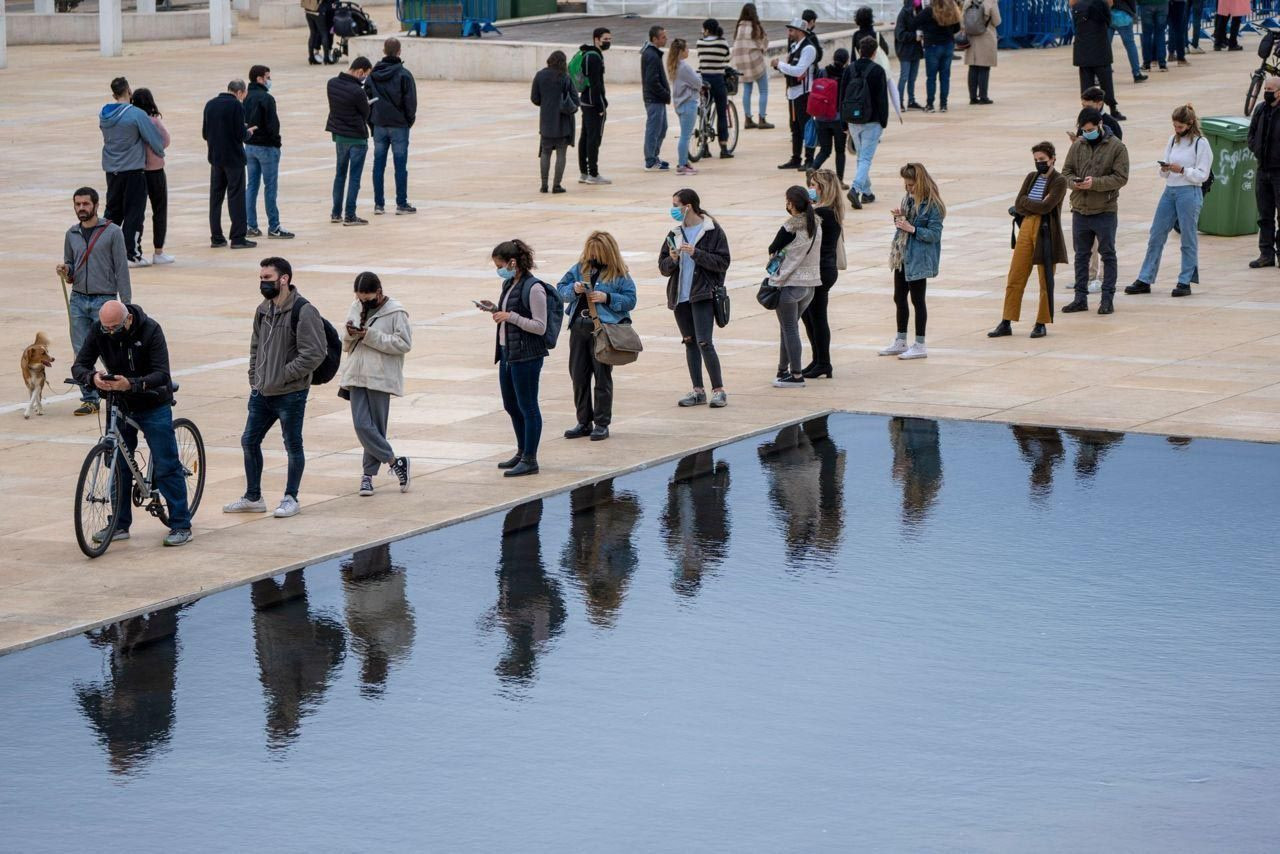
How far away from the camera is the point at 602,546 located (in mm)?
11469

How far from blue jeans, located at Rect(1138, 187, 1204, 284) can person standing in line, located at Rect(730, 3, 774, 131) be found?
1175cm

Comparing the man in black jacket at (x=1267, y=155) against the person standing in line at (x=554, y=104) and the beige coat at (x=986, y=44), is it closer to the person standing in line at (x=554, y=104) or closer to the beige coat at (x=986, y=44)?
the person standing in line at (x=554, y=104)

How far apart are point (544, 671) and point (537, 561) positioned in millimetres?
1927

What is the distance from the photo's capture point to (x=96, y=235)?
14.6m

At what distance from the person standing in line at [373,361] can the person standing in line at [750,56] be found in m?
17.8

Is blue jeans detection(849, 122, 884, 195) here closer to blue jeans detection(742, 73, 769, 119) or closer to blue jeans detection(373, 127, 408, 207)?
blue jeans detection(373, 127, 408, 207)

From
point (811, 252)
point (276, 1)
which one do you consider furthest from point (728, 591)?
point (276, 1)

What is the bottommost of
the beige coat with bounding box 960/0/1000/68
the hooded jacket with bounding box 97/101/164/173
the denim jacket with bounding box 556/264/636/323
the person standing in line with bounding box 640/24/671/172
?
the denim jacket with bounding box 556/264/636/323

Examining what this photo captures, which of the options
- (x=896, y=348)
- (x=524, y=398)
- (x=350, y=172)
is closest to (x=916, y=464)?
(x=524, y=398)

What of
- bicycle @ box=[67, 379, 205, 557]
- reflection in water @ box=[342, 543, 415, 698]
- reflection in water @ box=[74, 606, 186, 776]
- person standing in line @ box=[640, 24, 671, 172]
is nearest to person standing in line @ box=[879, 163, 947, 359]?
reflection in water @ box=[342, 543, 415, 698]

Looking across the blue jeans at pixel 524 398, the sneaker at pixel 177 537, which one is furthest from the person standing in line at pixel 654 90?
the sneaker at pixel 177 537

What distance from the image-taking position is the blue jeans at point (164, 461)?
11.4m

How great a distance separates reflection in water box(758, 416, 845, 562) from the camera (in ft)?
37.7

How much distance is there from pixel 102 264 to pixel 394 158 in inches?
389
